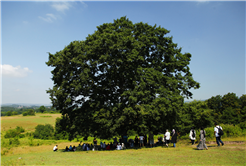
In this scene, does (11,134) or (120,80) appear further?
(11,134)

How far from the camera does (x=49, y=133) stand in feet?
228

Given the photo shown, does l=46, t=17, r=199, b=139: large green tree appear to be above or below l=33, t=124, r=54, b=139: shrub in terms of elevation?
above

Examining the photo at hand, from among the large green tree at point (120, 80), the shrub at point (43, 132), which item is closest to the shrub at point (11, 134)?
the shrub at point (43, 132)

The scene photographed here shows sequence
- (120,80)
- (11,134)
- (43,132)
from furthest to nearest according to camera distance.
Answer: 1. (43,132)
2. (11,134)
3. (120,80)

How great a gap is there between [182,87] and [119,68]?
9668 millimetres

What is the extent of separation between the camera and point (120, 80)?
24.7 metres

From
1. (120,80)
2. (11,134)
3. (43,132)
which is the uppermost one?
(120,80)

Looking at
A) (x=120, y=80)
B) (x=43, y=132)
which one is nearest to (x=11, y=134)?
(x=43, y=132)

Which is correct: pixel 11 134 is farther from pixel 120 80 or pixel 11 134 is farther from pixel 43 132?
pixel 120 80

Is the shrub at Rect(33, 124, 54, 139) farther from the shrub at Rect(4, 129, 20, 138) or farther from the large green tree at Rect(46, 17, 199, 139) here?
the large green tree at Rect(46, 17, 199, 139)

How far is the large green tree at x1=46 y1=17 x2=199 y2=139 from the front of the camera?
823 inches

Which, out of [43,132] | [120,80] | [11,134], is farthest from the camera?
[43,132]

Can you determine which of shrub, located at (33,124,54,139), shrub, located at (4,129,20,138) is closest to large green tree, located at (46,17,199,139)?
shrub, located at (33,124,54,139)

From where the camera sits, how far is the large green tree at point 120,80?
20.9 m
